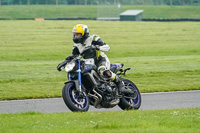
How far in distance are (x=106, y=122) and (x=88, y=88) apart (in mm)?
1680

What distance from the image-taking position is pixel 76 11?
61.3 meters

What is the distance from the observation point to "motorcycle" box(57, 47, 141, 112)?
338 inches

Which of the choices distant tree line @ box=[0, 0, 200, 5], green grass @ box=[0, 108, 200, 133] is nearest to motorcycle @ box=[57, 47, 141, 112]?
green grass @ box=[0, 108, 200, 133]

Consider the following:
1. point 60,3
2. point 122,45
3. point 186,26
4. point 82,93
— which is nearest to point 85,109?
point 82,93

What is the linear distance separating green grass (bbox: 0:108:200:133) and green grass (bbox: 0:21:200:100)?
4974 millimetres

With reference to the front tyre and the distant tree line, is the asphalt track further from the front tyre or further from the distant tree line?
the distant tree line

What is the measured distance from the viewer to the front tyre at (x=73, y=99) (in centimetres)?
844

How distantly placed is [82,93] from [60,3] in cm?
5840

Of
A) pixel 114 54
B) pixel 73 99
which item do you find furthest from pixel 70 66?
pixel 114 54

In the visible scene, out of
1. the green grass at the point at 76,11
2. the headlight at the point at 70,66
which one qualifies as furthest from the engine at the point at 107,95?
the green grass at the point at 76,11

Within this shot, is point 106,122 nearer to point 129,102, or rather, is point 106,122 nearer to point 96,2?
point 129,102

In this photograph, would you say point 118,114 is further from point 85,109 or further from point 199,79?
point 199,79

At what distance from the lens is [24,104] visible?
37.8 ft

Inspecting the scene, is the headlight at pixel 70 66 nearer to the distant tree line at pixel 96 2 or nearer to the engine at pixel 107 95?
the engine at pixel 107 95
